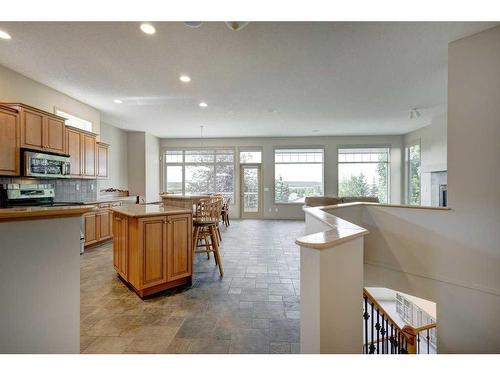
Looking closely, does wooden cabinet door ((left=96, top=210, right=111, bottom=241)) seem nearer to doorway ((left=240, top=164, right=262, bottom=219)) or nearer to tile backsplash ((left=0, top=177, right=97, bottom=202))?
tile backsplash ((left=0, top=177, right=97, bottom=202))

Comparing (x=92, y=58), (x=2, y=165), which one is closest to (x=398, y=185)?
(x=92, y=58)

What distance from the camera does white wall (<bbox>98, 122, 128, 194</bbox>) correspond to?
21.0ft

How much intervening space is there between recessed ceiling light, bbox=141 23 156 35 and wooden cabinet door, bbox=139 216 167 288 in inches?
81.5

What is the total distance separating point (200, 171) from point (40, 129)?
5275 millimetres

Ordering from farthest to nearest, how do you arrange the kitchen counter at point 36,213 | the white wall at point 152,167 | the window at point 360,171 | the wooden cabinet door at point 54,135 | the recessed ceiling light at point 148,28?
the window at point 360,171 → the white wall at point 152,167 → the wooden cabinet door at point 54,135 → the recessed ceiling light at point 148,28 → the kitchen counter at point 36,213

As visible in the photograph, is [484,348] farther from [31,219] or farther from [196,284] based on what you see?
[31,219]

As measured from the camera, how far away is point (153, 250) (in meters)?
2.55

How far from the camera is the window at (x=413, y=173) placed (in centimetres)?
734

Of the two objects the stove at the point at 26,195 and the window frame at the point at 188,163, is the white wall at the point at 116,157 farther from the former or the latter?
the stove at the point at 26,195

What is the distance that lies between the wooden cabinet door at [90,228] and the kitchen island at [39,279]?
346 centimetres

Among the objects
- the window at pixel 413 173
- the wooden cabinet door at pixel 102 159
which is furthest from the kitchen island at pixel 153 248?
the window at pixel 413 173

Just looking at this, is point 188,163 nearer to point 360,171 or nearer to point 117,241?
point 117,241

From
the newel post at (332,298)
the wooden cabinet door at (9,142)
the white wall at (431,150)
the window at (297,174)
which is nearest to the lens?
the newel post at (332,298)

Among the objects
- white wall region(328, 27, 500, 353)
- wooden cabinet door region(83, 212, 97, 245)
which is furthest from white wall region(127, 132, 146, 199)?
white wall region(328, 27, 500, 353)
